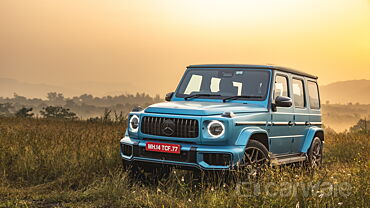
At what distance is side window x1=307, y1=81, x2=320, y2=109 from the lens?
988cm

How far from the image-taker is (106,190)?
263 inches

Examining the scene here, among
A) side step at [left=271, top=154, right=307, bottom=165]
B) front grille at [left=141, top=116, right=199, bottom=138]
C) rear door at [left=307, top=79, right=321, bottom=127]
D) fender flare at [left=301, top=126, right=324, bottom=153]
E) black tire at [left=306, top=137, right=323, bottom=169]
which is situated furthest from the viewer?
rear door at [left=307, top=79, right=321, bottom=127]

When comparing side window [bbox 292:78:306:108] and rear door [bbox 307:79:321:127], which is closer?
side window [bbox 292:78:306:108]

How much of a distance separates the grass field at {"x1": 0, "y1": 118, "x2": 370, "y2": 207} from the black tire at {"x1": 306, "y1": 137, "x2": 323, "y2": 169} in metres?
1.41

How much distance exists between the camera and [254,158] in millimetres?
6797

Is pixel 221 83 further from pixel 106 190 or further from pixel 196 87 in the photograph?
pixel 106 190

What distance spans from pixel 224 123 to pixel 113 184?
1.95m

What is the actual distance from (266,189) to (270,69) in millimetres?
2919

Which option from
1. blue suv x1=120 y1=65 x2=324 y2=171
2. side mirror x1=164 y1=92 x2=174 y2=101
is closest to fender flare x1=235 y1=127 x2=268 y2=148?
blue suv x1=120 y1=65 x2=324 y2=171

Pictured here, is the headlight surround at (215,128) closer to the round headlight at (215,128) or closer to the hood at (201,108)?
the round headlight at (215,128)

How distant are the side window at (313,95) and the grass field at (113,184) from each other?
229cm

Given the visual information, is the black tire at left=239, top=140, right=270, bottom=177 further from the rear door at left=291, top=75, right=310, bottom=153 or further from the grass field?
the rear door at left=291, top=75, right=310, bottom=153

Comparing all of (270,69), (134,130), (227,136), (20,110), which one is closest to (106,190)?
(134,130)

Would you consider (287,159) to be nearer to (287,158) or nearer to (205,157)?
(287,158)
